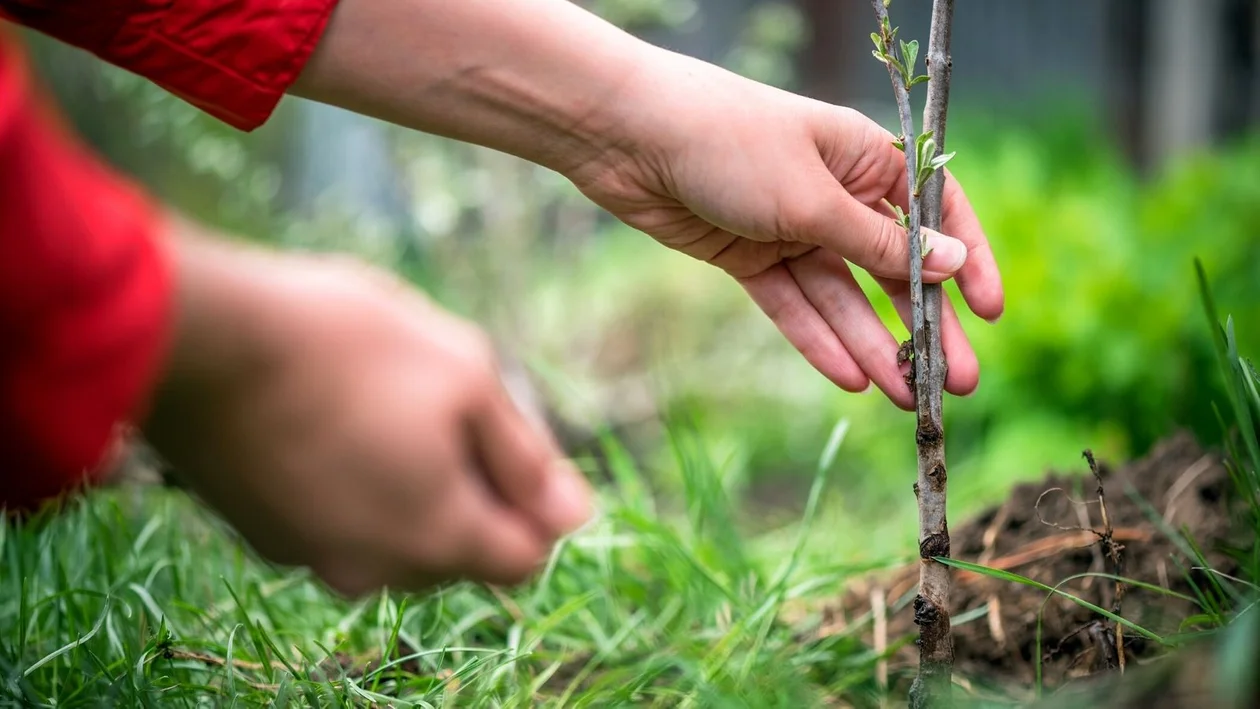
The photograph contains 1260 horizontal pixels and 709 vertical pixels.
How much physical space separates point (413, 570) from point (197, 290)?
2.03 feet

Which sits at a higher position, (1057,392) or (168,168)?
(1057,392)

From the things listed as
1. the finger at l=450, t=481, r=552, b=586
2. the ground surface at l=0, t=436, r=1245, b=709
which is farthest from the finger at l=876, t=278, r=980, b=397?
the finger at l=450, t=481, r=552, b=586

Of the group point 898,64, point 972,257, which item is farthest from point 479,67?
point 972,257

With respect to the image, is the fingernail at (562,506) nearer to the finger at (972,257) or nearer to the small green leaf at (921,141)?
the finger at (972,257)

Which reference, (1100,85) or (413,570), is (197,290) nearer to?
(413,570)

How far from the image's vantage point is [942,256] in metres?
0.79

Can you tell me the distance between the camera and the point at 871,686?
1.04 m

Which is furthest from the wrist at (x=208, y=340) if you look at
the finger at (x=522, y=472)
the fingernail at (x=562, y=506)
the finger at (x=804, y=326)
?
the finger at (x=804, y=326)

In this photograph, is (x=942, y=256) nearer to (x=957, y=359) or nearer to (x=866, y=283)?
(x=957, y=359)

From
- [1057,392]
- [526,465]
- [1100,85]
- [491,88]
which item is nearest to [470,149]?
[526,465]

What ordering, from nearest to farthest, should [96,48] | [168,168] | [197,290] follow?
[96,48] → [197,290] → [168,168]

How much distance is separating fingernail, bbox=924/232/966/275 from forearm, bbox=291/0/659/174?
30 cm

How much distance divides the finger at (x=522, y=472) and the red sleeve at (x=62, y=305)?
57cm

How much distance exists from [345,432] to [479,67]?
3.10ft
